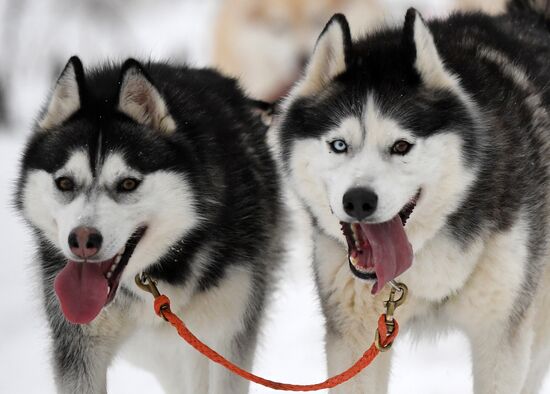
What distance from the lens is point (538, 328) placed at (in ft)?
13.0

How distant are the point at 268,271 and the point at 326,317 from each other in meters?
0.43

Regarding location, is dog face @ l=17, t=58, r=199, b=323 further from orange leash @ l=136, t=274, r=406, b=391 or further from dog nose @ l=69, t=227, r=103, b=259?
orange leash @ l=136, t=274, r=406, b=391

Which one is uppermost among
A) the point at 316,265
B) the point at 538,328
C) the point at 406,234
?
the point at 406,234

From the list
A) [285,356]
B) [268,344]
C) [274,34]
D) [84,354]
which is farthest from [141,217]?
[274,34]

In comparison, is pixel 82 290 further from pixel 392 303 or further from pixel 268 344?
pixel 268 344

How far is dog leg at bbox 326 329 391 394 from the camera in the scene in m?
3.47

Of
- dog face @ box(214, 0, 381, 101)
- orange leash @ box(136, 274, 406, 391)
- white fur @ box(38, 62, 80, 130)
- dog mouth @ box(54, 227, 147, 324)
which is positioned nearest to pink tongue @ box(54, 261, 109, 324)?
dog mouth @ box(54, 227, 147, 324)

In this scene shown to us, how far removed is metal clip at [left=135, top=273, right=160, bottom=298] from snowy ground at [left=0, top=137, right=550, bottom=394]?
79cm

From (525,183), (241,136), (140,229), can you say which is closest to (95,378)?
(140,229)

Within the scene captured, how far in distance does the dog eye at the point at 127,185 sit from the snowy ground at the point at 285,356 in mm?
1133

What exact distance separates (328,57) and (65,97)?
0.92 m

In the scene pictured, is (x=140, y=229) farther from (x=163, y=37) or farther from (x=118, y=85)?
(x=163, y=37)

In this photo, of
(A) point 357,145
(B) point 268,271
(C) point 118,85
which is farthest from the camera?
(B) point 268,271

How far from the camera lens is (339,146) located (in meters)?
3.11
